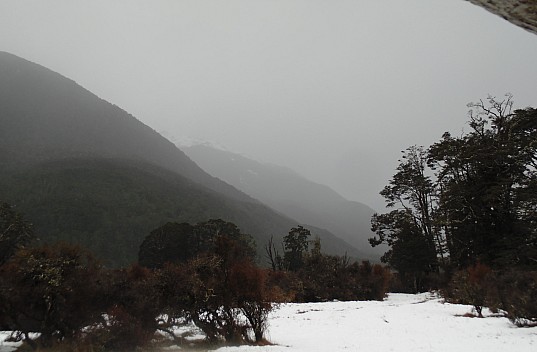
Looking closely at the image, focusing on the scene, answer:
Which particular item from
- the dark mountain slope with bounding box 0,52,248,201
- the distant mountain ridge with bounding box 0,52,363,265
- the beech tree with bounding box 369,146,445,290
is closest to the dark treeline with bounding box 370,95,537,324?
the beech tree with bounding box 369,146,445,290

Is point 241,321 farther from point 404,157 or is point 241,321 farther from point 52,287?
point 404,157

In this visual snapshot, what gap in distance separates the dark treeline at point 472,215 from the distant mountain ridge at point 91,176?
3246cm

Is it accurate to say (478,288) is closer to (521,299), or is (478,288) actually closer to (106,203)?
(521,299)

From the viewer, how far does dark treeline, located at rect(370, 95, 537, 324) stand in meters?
23.5

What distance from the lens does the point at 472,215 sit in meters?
29.7

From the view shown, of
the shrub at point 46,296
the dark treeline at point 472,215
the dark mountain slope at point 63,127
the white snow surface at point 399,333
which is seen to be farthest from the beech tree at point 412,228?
the dark mountain slope at point 63,127

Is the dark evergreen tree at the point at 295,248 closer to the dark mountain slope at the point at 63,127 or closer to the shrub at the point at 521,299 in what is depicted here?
the shrub at the point at 521,299

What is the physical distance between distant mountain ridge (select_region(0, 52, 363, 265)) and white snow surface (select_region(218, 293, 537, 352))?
26941 mm

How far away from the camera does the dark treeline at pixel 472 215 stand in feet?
77.1

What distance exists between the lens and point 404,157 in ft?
129

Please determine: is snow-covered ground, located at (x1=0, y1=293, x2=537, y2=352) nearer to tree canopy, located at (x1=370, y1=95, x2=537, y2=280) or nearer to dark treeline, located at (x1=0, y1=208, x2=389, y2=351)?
dark treeline, located at (x1=0, y1=208, x2=389, y2=351)

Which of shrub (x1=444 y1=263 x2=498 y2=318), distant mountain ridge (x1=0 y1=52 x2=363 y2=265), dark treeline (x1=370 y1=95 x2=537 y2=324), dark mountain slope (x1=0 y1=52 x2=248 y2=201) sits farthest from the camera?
dark mountain slope (x1=0 y1=52 x2=248 y2=201)

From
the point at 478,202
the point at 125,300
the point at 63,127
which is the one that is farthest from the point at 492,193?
the point at 63,127

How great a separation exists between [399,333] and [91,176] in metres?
86.5
